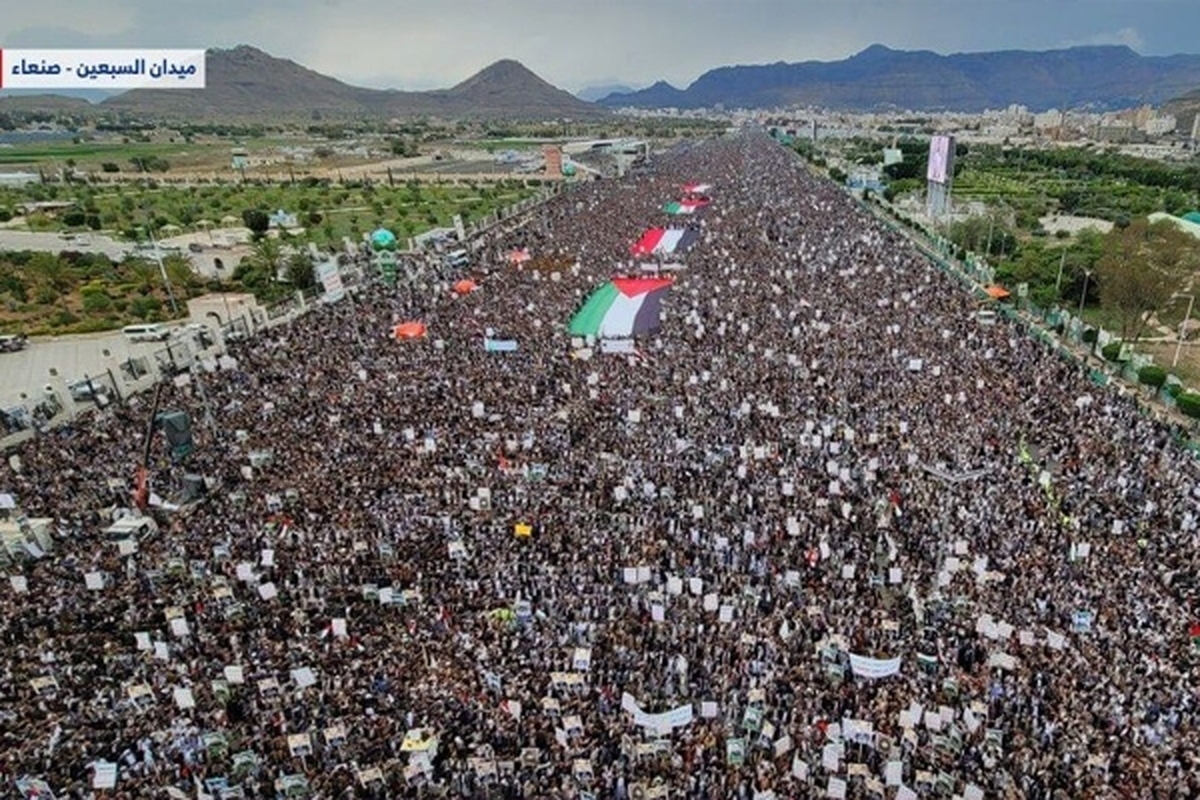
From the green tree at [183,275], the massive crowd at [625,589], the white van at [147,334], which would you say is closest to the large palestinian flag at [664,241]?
the massive crowd at [625,589]

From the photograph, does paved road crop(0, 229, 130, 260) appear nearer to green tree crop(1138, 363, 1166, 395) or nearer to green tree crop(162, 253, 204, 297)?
green tree crop(162, 253, 204, 297)

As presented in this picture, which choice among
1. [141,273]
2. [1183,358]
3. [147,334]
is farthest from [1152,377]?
[141,273]

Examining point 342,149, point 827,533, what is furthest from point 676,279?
point 342,149

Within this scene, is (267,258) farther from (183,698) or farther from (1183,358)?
(1183,358)

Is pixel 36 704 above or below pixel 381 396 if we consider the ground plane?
below

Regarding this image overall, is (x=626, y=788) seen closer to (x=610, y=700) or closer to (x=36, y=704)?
(x=610, y=700)

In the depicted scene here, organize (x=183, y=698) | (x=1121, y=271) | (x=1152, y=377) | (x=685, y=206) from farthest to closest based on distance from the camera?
(x=685, y=206), (x=1121, y=271), (x=1152, y=377), (x=183, y=698)

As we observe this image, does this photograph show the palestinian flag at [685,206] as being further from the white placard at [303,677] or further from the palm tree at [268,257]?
the white placard at [303,677]
